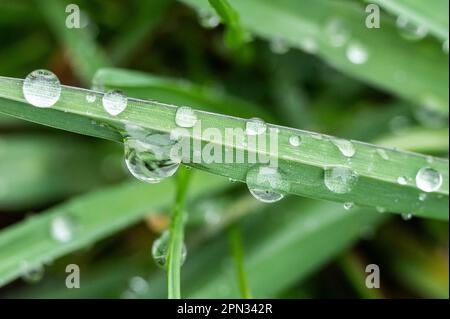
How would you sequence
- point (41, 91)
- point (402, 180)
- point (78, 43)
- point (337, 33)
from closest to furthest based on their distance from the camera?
point (41, 91) < point (402, 180) < point (337, 33) < point (78, 43)

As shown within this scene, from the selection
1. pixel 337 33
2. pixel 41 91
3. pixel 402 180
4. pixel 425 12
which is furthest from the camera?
Result: pixel 337 33

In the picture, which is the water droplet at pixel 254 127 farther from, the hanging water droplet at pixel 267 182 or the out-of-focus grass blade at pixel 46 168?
the out-of-focus grass blade at pixel 46 168

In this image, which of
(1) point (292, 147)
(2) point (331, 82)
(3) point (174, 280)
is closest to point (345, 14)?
(2) point (331, 82)

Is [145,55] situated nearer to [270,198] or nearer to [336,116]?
[336,116]

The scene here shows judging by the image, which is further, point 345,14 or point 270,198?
point 345,14

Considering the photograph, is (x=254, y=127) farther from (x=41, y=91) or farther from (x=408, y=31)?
(x=408, y=31)

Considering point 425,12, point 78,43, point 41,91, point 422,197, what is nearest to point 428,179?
point 422,197
